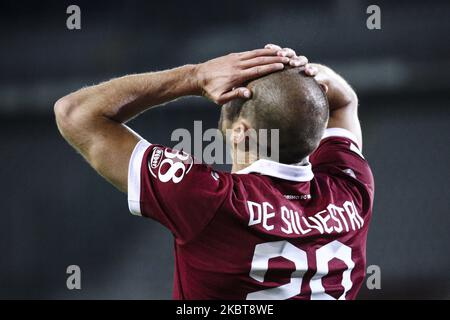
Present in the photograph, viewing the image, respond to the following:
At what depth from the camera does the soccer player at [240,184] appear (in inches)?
56.2

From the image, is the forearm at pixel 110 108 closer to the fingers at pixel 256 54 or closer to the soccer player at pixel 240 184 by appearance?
the soccer player at pixel 240 184

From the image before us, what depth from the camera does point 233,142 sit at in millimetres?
1546

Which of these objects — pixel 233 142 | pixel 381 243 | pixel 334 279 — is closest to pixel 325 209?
pixel 334 279

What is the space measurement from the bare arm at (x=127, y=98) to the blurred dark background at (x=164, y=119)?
10.2 ft

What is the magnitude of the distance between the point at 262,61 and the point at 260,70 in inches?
1.0

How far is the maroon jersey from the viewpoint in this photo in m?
1.42

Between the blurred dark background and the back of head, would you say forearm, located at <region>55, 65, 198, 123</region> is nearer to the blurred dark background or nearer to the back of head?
the back of head

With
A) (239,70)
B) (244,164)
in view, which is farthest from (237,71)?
(244,164)

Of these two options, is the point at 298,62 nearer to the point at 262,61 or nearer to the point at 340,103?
the point at 262,61

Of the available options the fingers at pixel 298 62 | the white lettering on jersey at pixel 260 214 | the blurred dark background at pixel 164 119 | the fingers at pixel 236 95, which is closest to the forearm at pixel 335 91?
the fingers at pixel 298 62

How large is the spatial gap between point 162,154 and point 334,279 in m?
0.54

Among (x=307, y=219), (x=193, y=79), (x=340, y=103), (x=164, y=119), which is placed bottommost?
(x=164, y=119)

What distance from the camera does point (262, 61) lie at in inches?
57.6

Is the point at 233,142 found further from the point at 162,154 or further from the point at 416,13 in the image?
the point at 416,13
